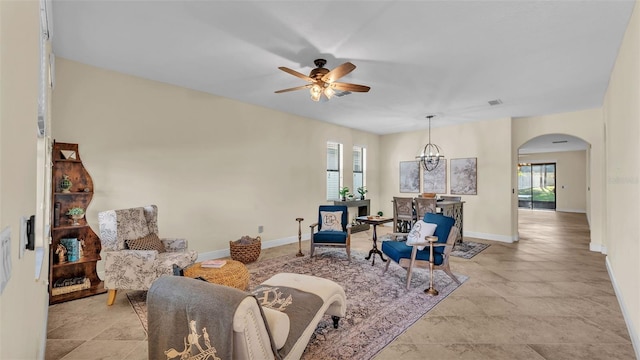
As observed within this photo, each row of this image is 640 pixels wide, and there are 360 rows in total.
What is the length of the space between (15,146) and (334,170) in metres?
6.68

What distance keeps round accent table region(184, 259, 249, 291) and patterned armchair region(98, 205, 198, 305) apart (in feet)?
Answer: 1.15

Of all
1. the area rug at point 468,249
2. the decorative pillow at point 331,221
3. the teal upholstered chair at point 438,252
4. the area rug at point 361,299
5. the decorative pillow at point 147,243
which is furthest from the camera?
the area rug at point 468,249

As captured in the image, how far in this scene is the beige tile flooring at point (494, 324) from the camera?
2334mm

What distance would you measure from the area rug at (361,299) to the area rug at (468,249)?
130 centimetres

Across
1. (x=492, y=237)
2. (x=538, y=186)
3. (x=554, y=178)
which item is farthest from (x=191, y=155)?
(x=538, y=186)

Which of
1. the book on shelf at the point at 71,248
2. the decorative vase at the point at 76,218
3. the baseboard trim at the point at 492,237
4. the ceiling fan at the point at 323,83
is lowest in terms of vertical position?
the baseboard trim at the point at 492,237

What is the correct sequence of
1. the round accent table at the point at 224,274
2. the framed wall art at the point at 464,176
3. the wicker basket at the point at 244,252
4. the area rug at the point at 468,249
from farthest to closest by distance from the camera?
the framed wall art at the point at 464,176
the area rug at the point at 468,249
the wicker basket at the point at 244,252
the round accent table at the point at 224,274

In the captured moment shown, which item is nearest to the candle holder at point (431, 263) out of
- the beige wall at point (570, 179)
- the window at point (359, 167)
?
the window at point (359, 167)

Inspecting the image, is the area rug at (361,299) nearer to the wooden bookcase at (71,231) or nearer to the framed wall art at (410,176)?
the wooden bookcase at (71,231)

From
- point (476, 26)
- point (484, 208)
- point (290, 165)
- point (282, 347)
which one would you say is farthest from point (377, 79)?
point (484, 208)

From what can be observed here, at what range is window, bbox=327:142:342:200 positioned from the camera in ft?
23.9

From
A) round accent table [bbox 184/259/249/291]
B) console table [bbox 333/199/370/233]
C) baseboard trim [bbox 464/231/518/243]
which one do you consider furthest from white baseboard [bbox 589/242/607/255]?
round accent table [bbox 184/259/249/291]

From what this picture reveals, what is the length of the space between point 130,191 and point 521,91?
6.10m

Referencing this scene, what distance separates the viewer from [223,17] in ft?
8.63
